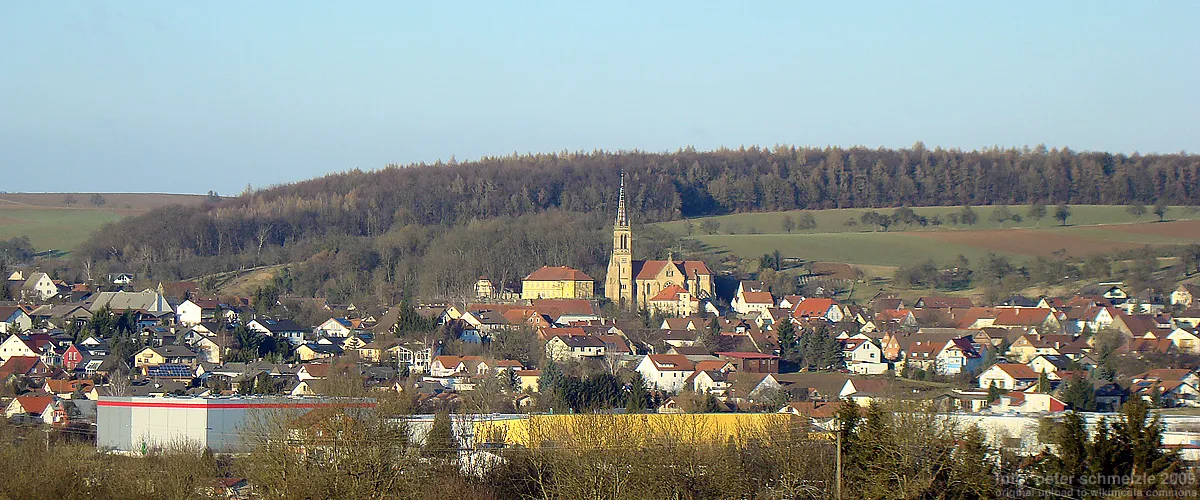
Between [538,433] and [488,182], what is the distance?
85595 millimetres

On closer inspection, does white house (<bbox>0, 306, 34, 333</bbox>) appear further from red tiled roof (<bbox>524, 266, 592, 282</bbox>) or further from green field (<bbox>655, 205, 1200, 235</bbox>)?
green field (<bbox>655, 205, 1200, 235</bbox>)

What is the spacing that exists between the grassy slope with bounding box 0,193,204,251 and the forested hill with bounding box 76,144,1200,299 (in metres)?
6.43

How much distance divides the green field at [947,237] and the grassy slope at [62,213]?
40778mm

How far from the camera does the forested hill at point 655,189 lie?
10750cm

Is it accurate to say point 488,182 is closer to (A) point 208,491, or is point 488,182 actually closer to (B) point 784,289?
(B) point 784,289

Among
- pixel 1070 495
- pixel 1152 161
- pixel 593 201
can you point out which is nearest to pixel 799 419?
pixel 1070 495

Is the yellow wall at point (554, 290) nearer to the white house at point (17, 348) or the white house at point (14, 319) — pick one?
the white house at point (14, 319)

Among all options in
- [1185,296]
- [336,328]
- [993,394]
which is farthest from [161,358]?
[1185,296]

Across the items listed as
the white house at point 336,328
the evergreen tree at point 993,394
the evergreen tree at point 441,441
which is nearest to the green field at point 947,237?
the white house at point 336,328

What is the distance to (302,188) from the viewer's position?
12206cm

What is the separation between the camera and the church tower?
294ft

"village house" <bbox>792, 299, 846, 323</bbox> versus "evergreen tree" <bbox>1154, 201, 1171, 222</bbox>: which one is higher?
"evergreen tree" <bbox>1154, 201, 1171, 222</bbox>

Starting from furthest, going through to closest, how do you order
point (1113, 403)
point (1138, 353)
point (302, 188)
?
point (302, 188) < point (1138, 353) < point (1113, 403)

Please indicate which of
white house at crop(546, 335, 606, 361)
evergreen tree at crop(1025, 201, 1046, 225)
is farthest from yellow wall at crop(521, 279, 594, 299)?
evergreen tree at crop(1025, 201, 1046, 225)
